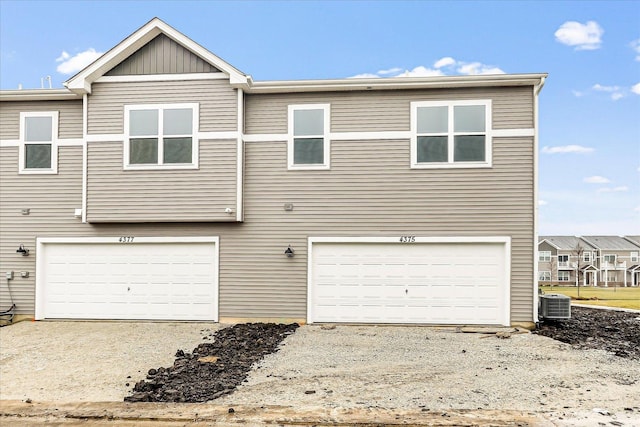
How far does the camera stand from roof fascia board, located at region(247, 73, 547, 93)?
9.98 meters

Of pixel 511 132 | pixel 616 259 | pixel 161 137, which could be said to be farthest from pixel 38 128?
pixel 616 259

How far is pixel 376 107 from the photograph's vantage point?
34.4 feet

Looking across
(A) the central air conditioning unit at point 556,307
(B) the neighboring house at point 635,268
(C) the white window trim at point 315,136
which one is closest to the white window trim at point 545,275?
(B) the neighboring house at point 635,268

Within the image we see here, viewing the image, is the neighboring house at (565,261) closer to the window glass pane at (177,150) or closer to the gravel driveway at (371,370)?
the gravel driveway at (371,370)

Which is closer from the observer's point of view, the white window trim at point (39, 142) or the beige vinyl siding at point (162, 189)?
the beige vinyl siding at point (162, 189)

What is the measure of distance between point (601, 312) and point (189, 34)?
47.8 ft

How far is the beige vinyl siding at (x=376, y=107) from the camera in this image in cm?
1013

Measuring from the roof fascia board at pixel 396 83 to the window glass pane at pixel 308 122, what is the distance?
555 millimetres

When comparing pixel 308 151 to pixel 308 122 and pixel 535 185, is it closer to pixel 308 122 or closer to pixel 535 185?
pixel 308 122

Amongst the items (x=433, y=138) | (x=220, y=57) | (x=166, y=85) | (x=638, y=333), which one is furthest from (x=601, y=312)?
(x=166, y=85)

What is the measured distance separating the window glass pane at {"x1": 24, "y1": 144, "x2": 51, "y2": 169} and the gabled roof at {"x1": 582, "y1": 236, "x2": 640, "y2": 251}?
59.0 meters

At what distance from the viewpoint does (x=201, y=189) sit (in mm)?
10320

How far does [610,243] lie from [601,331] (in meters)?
53.1

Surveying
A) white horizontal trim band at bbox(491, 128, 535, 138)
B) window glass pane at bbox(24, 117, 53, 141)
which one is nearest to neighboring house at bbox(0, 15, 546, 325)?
white horizontal trim band at bbox(491, 128, 535, 138)
